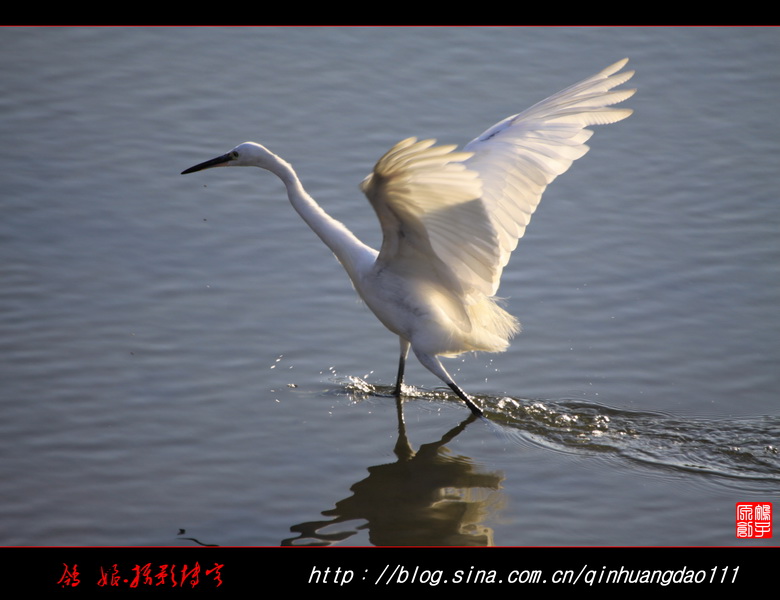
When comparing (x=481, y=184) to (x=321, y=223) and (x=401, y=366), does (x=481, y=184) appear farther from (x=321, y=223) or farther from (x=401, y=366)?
(x=401, y=366)

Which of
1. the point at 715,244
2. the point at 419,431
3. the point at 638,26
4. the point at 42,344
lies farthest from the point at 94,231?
the point at 638,26

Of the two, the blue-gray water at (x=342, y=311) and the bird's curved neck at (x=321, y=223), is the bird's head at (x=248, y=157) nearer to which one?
the bird's curved neck at (x=321, y=223)

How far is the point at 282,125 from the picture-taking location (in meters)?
8.86

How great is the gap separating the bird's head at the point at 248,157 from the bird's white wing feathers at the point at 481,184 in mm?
981

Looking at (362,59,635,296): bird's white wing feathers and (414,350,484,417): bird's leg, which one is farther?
(414,350,484,417): bird's leg

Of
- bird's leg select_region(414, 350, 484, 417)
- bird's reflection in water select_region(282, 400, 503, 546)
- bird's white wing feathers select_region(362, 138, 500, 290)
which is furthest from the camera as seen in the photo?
bird's leg select_region(414, 350, 484, 417)

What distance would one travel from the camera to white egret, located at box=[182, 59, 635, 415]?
5.35 m

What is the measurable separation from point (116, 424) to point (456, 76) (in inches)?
222

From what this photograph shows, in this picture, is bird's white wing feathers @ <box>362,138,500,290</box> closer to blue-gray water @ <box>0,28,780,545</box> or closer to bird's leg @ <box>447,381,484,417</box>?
bird's leg @ <box>447,381,484,417</box>

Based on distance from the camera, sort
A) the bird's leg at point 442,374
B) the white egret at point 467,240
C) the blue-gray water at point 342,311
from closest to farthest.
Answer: the blue-gray water at point 342,311
the white egret at point 467,240
the bird's leg at point 442,374

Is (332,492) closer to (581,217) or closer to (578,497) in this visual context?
(578,497)

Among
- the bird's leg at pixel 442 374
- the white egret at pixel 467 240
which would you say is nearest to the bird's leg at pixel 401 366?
the white egret at pixel 467 240

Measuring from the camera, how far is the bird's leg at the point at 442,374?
228 inches

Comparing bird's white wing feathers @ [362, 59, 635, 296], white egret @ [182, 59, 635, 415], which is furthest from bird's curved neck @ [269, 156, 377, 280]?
bird's white wing feathers @ [362, 59, 635, 296]
